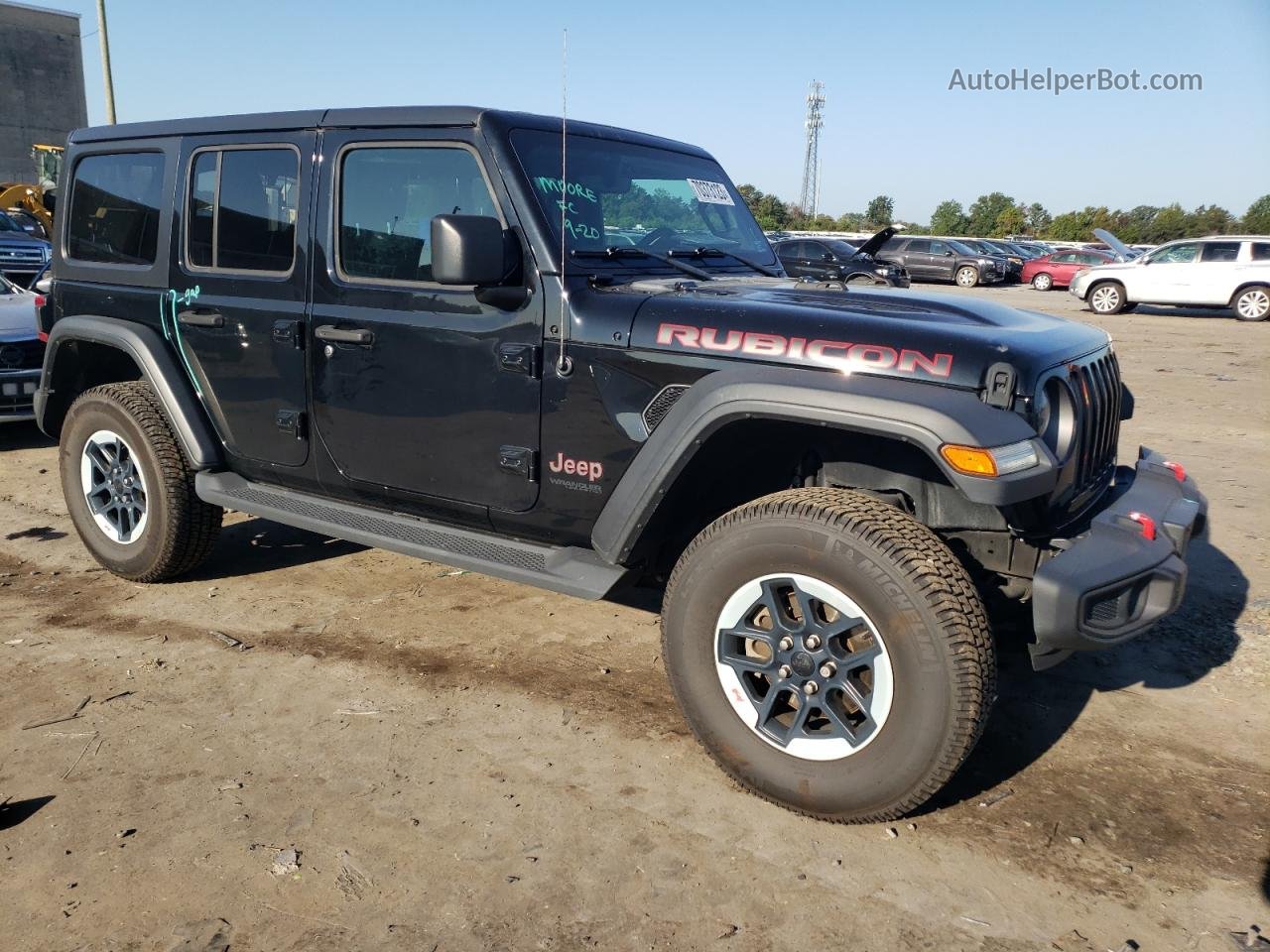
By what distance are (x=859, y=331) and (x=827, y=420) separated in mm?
294

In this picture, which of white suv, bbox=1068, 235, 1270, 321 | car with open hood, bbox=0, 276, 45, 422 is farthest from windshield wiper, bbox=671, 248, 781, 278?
white suv, bbox=1068, 235, 1270, 321

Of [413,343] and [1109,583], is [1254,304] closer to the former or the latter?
[1109,583]

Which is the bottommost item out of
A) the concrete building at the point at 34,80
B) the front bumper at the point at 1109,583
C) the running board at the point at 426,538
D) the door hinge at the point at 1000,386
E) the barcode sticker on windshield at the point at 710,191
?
the running board at the point at 426,538

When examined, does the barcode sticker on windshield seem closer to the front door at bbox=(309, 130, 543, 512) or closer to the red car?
the front door at bbox=(309, 130, 543, 512)

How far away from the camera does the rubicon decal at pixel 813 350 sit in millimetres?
2646

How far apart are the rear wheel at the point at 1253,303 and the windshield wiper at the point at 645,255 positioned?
Answer: 722 inches

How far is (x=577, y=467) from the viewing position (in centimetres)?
322

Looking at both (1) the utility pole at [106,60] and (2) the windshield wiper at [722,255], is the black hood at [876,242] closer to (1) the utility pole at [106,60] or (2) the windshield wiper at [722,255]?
(2) the windshield wiper at [722,255]

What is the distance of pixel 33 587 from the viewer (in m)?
4.59

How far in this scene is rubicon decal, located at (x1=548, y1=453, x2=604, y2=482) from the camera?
319cm

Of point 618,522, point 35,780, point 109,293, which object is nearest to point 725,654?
point 618,522

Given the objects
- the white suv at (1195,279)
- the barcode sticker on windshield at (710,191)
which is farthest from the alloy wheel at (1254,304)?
the barcode sticker on windshield at (710,191)

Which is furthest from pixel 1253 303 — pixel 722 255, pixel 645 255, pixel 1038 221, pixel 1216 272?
pixel 1038 221

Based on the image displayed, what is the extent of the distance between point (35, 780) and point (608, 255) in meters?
2.43
